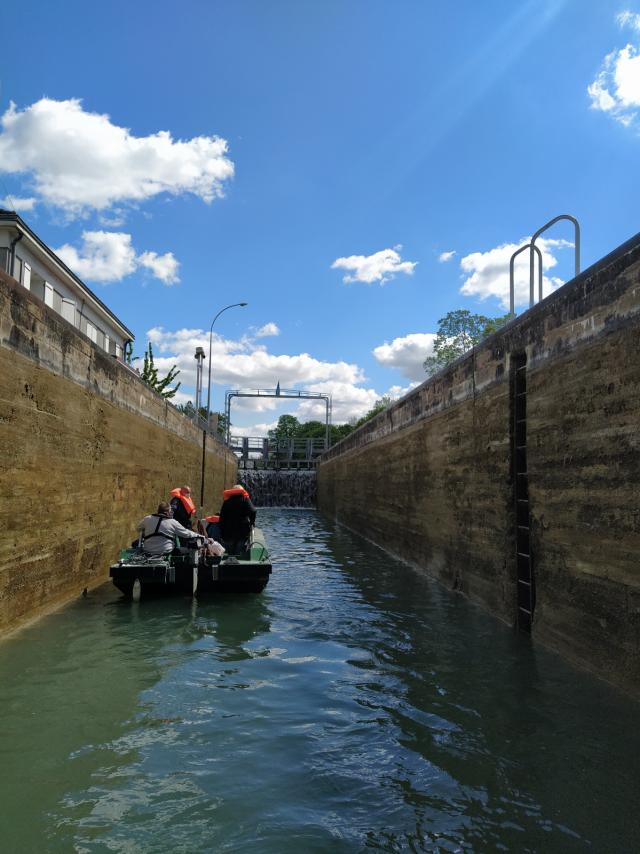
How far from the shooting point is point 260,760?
12.7 feet

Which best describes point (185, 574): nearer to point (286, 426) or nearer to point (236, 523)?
point (236, 523)

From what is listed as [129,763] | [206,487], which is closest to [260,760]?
[129,763]

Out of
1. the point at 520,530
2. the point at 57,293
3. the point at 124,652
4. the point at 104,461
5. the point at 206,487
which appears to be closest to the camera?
the point at 124,652

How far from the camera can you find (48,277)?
18422 mm

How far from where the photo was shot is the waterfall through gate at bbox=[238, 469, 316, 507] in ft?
132

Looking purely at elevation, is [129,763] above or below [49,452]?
below

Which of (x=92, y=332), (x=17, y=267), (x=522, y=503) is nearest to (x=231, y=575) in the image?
(x=522, y=503)

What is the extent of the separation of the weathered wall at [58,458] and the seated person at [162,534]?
0.87 meters

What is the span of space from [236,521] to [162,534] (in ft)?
4.88

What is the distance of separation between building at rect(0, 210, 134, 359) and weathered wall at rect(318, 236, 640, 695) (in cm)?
776

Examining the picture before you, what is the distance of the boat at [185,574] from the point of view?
820cm

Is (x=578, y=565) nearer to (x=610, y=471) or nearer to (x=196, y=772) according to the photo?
(x=610, y=471)

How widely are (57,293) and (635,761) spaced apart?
756 inches

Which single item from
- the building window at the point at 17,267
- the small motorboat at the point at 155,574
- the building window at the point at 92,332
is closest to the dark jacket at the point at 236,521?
the small motorboat at the point at 155,574
